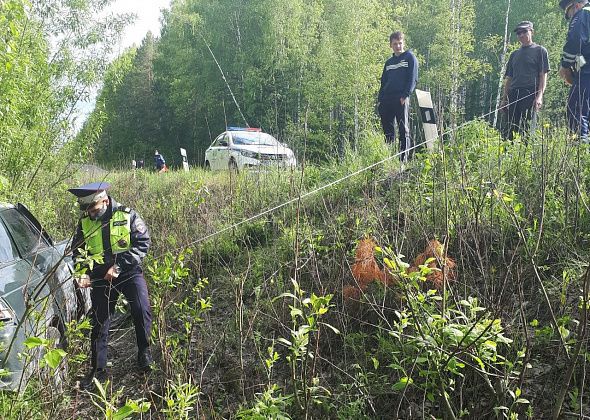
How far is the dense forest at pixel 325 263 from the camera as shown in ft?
8.20

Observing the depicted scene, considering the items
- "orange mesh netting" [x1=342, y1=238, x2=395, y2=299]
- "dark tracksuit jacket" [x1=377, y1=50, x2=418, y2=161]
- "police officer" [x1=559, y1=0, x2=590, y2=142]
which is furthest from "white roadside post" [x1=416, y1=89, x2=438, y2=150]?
"orange mesh netting" [x1=342, y1=238, x2=395, y2=299]

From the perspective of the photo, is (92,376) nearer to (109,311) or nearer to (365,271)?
(109,311)

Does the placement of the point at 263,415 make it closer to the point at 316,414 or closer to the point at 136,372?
the point at 316,414

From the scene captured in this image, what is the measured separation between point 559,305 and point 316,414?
1.67 m

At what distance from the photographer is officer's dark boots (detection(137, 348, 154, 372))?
432cm

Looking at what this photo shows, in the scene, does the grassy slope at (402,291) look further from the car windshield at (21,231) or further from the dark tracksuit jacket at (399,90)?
the car windshield at (21,231)

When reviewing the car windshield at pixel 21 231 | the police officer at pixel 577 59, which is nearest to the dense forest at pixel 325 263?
the police officer at pixel 577 59

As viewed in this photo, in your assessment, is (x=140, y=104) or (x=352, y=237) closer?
(x=352, y=237)

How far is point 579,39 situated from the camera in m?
5.27

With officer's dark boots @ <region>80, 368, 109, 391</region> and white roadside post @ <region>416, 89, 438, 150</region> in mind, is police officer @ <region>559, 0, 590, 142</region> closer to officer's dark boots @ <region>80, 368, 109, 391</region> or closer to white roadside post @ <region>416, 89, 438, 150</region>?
white roadside post @ <region>416, 89, 438, 150</region>

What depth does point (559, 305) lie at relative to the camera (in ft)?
10.6

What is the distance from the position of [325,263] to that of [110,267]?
1881 mm

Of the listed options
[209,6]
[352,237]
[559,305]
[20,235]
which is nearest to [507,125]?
[352,237]

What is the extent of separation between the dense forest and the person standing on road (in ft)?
1.22
